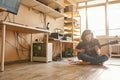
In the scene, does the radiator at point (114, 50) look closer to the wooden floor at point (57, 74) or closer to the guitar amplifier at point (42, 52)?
the guitar amplifier at point (42, 52)

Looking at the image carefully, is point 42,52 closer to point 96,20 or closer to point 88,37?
point 88,37

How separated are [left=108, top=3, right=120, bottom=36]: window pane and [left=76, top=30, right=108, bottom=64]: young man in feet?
9.43

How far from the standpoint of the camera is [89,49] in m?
2.72

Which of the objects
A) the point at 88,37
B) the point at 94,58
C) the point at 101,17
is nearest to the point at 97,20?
the point at 101,17

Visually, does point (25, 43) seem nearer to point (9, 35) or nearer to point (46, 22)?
point (9, 35)

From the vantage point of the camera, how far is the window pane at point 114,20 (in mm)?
5215

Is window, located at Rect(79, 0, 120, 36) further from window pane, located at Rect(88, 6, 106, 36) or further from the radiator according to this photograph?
the radiator

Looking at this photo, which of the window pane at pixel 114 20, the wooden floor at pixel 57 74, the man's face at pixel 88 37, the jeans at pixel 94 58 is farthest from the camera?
the window pane at pixel 114 20

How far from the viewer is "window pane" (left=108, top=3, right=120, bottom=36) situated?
17.1 ft

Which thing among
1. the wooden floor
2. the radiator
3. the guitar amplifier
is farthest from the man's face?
the radiator

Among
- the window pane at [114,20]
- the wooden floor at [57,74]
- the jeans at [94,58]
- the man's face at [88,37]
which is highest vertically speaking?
the window pane at [114,20]

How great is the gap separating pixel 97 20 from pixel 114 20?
666mm

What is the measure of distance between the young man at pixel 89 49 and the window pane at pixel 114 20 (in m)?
2.87

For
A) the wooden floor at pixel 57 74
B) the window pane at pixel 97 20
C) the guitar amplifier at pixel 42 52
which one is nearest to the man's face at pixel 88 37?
the guitar amplifier at pixel 42 52
